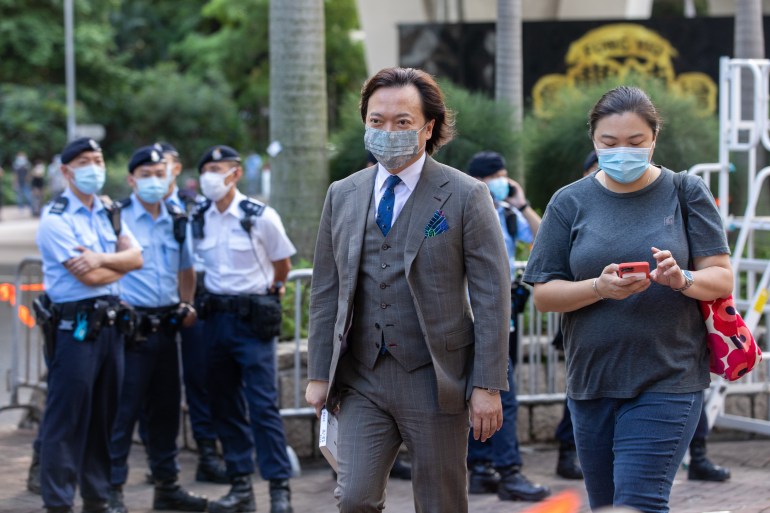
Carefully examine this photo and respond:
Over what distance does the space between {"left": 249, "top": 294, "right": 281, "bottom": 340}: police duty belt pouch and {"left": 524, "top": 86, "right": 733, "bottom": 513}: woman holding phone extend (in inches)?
103

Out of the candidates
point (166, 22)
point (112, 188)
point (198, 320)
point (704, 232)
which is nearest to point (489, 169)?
point (198, 320)

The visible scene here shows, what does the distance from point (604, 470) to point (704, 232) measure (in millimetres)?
887

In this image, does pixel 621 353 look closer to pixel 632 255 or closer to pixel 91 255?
pixel 632 255

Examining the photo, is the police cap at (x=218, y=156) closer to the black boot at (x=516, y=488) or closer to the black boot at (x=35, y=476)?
the black boot at (x=35, y=476)

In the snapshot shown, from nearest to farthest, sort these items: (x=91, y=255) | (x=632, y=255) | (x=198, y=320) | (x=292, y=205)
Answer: (x=632, y=255) < (x=91, y=255) < (x=198, y=320) < (x=292, y=205)

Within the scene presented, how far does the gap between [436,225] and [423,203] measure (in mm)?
95

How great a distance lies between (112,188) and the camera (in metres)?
28.4

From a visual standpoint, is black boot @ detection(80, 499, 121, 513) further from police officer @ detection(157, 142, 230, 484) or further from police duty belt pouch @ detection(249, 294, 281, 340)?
police duty belt pouch @ detection(249, 294, 281, 340)

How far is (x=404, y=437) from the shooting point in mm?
4270

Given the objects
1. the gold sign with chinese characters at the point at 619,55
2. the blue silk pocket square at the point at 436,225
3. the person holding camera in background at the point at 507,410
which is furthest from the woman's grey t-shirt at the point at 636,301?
the gold sign with chinese characters at the point at 619,55

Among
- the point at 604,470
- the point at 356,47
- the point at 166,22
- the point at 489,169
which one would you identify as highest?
the point at 166,22

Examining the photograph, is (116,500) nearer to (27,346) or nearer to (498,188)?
(27,346)

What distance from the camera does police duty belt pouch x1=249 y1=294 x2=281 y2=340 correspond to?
21.9 ft

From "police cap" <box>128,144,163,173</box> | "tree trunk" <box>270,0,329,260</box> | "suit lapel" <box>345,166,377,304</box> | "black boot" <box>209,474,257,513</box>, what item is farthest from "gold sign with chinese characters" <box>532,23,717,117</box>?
"suit lapel" <box>345,166,377,304</box>
